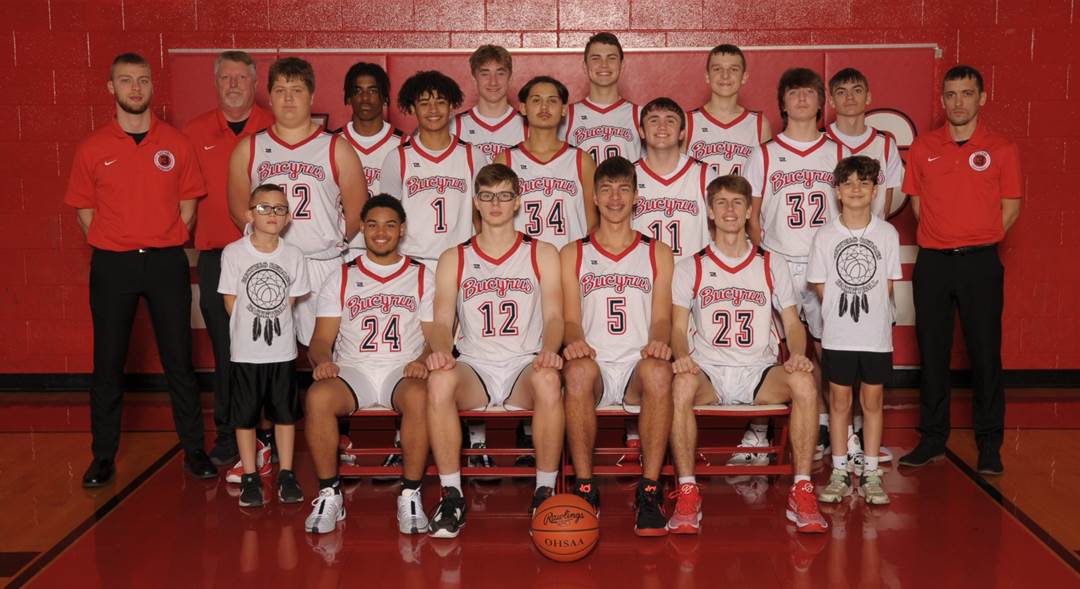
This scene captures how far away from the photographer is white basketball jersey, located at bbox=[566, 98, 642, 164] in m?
5.41

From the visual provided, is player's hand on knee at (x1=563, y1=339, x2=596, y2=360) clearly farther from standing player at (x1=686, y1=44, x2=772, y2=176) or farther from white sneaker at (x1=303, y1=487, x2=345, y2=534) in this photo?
standing player at (x1=686, y1=44, x2=772, y2=176)

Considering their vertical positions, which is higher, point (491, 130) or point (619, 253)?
point (491, 130)

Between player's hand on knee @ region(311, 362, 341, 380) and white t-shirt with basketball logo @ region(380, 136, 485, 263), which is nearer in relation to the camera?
player's hand on knee @ region(311, 362, 341, 380)

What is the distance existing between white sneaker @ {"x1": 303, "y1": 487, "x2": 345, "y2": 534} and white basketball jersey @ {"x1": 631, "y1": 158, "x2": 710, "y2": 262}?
1.82 meters

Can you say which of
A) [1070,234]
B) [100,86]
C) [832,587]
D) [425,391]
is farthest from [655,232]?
[100,86]

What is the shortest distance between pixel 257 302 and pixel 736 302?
2011 millimetres

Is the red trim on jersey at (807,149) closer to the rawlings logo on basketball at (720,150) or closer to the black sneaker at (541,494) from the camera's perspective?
the rawlings logo on basketball at (720,150)

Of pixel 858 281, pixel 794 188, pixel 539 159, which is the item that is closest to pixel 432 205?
pixel 539 159

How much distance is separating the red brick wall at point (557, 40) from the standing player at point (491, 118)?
1446 mm

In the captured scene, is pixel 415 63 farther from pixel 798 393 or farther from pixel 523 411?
pixel 798 393

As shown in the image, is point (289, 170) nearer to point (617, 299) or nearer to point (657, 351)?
point (617, 299)

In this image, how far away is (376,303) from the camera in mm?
4641

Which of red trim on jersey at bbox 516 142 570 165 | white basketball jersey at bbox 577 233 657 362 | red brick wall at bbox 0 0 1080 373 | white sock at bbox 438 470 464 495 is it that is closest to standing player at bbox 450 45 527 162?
red trim on jersey at bbox 516 142 570 165

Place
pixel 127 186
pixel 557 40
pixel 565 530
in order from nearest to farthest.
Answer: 1. pixel 565 530
2. pixel 127 186
3. pixel 557 40
